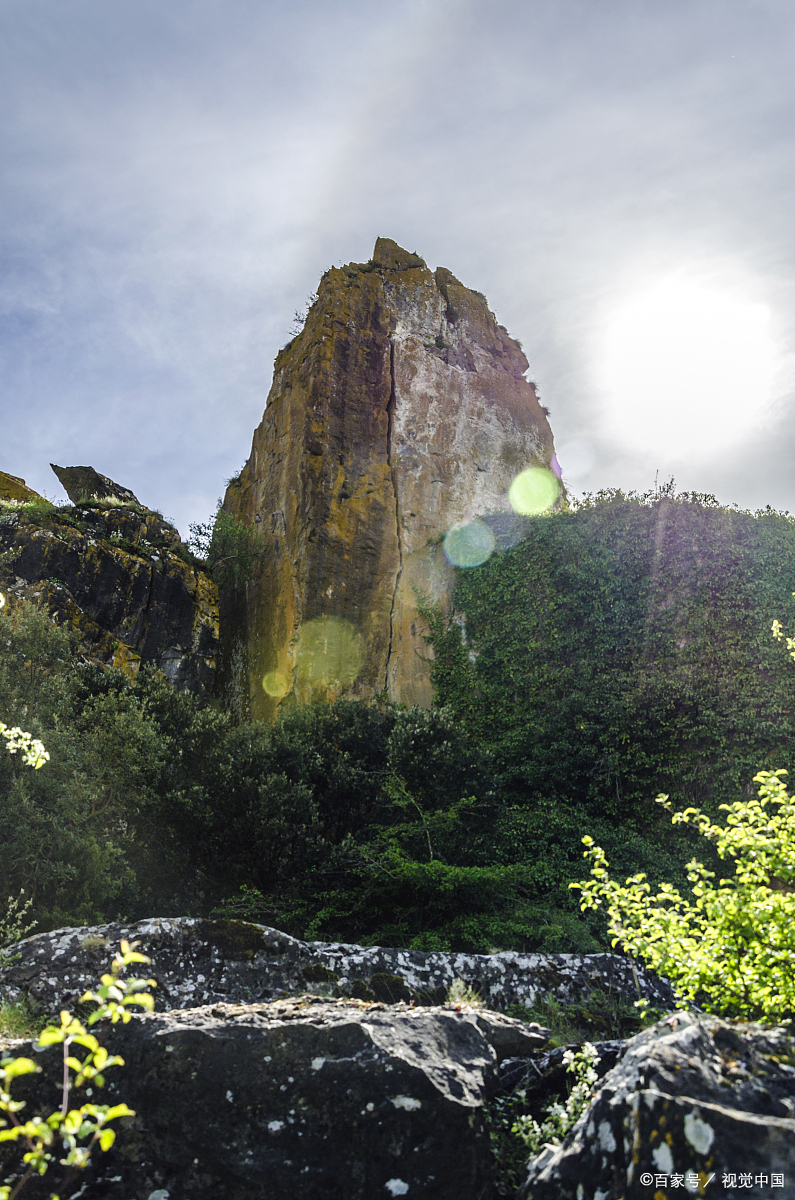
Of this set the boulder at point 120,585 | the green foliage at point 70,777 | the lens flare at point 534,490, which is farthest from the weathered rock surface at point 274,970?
the lens flare at point 534,490

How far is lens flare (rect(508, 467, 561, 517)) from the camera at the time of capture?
23766 millimetres

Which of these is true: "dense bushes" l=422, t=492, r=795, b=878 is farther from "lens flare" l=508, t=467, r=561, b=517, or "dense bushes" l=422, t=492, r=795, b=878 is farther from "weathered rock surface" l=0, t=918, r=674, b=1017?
"weathered rock surface" l=0, t=918, r=674, b=1017

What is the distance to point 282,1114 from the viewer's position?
3086 millimetres

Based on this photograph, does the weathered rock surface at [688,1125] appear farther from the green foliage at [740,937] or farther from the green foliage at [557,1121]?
the green foliage at [740,937]

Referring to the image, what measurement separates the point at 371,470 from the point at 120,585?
8.51 meters

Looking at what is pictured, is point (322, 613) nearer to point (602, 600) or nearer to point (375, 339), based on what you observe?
point (602, 600)

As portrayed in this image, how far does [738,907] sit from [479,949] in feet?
18.4

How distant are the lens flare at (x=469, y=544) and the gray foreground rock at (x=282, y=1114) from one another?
1687 centimetres

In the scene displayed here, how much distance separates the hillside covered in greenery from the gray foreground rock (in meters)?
4.93

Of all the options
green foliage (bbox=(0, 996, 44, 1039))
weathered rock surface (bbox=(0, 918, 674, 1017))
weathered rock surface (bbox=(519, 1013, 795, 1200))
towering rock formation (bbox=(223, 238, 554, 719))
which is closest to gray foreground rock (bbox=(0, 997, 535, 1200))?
weathered rock surface (bbox=(519, 1013, 795, 1200))

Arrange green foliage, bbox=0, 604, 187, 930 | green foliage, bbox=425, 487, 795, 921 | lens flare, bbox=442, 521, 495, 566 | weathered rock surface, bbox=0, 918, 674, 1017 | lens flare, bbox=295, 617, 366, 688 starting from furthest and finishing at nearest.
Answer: lens flare, bbox=442, 521, 495, 566, lens flare, bbox=295, 617, 366, 688, green foliage, bbox=425, 487, 795, 921, green foliage, bbox=0, 604, 187, 930, weathered rock surface, bbox=0, 918, 674, 1017

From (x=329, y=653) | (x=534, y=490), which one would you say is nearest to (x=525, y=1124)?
(x=329, y=653)

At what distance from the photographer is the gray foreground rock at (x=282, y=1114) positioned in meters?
2.94

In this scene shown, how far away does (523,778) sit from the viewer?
14.8 metres
